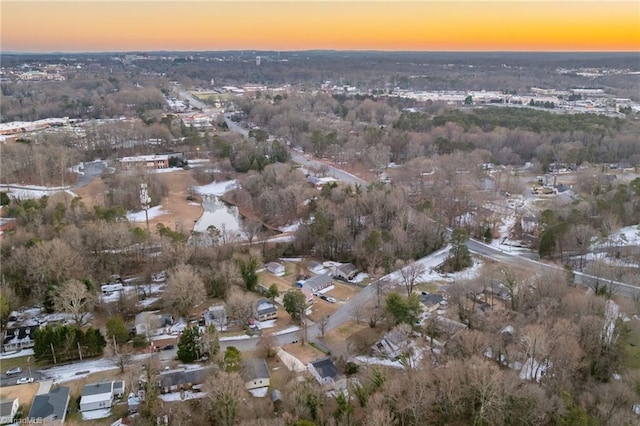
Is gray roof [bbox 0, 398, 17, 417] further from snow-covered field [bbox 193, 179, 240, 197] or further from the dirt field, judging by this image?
snow-covered field [bbox 193, 179, 240, 197]

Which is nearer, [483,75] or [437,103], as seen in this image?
[437,103]

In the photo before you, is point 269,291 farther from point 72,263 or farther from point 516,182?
point 516,182

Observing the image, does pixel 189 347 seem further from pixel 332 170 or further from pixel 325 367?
pixel 332 170

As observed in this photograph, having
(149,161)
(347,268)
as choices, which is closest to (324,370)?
(347,268)

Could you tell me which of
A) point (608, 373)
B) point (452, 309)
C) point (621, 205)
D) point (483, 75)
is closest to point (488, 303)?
point (452, 309)

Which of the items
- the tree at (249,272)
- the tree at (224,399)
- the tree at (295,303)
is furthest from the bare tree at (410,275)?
the tree at (224,399)

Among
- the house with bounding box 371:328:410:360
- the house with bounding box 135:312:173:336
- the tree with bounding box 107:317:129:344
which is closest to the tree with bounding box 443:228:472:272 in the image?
the house with bounding box 371:328:410:360
